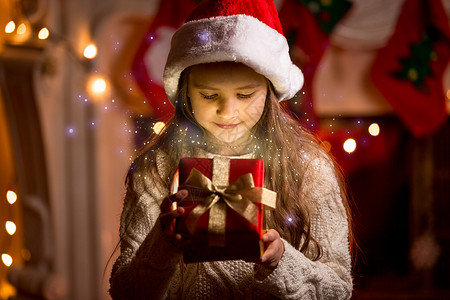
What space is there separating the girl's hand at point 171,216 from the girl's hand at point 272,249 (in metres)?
0.10

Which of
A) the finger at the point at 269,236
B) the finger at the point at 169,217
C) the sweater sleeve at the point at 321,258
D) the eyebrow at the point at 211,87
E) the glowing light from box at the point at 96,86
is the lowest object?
the sweater sleeve at the point at 321,258

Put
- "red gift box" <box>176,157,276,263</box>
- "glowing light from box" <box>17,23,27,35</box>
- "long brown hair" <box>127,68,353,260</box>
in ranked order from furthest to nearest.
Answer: "glowing light from box" <box>17,23,27,35</box> < "long brown hair" <box>127,68,353,260</box> < "red gift box" <box>176,157,276,263</box>

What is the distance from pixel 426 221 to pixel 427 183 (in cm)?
17

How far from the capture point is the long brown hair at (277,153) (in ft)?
2.19

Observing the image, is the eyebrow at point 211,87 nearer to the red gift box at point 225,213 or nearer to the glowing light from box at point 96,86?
the red gift box at point 225,213

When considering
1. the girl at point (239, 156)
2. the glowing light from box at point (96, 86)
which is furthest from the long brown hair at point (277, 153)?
the glowing light from box at point (96, 86)

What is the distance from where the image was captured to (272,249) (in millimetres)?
599

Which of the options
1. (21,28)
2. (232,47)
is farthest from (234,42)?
(21,28)

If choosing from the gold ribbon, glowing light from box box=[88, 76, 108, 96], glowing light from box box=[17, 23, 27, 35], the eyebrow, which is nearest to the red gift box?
the gold ribbon

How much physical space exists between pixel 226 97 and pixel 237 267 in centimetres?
23

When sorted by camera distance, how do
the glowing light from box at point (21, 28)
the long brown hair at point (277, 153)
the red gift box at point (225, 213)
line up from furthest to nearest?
the glowing light from box at point (21, 28) < the long brown hair at point (277, 153) < the red gift box at point (225, 213)

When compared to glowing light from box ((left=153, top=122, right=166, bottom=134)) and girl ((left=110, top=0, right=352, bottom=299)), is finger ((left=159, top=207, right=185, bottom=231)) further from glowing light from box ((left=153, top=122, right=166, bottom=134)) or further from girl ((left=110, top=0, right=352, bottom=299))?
glowing light from box ((left=153, top=122, right=166, bottom=134))

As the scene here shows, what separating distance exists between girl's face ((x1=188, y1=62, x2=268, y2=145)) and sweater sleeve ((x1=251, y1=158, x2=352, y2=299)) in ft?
0.37

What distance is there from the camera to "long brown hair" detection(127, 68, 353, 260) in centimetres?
67
